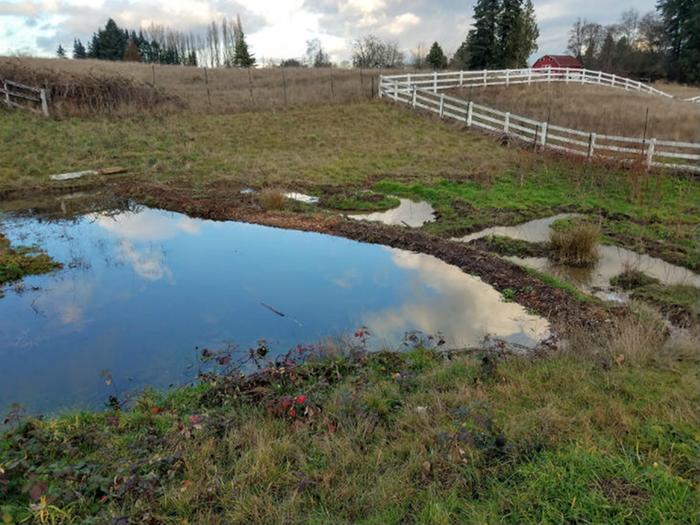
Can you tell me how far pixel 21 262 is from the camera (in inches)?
347

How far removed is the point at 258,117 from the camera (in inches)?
925

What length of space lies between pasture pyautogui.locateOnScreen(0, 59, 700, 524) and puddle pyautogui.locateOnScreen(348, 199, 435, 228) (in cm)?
11

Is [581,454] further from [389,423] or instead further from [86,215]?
[86,215]

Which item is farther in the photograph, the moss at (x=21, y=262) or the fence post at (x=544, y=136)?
the fence post at (x=544, y=136)

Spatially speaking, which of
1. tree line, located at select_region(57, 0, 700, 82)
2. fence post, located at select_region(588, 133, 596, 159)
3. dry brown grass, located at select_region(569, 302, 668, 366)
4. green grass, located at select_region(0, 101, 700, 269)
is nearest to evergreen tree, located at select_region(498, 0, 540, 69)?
tree line, located at select_region(57, 0, 700, 82)

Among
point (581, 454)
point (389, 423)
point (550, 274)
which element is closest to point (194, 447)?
point (389, 423)

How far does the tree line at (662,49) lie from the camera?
165ft

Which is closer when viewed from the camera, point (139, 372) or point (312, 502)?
Answer: point (312, 502)

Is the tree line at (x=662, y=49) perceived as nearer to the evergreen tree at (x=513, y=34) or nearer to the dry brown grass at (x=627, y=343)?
the evergreen tree at (x=513, y=34)

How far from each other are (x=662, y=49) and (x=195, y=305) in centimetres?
6803

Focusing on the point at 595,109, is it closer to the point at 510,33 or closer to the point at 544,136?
the point at 544,136

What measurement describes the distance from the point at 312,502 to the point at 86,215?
11273 mm

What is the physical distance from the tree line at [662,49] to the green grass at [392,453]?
60032 millimetres

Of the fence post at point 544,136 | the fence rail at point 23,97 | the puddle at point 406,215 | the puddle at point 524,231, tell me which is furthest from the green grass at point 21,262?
the fence post at point 544,136
